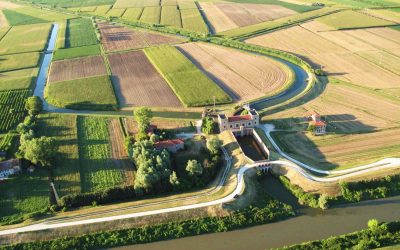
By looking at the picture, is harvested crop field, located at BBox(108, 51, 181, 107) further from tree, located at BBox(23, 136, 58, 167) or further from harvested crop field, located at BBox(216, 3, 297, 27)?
harvested crop field, located at BBox(216, 3, 297, 27)

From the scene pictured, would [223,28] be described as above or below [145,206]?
above

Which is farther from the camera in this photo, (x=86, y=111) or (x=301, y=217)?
(x=86, y=111)

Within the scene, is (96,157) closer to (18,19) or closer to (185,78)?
(185,78)

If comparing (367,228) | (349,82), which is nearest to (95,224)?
(367,228)

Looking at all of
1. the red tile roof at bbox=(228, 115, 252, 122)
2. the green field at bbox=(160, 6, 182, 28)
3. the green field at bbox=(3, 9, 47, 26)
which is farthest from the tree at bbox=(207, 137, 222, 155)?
the green field at bbox=(3, 9, 47, 26)

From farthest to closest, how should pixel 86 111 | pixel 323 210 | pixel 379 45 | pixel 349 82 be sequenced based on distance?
pixel 379 45, pixel 349 82, pixel 86 111, pixel 323 210

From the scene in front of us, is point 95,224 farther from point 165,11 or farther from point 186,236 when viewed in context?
point 165,11
